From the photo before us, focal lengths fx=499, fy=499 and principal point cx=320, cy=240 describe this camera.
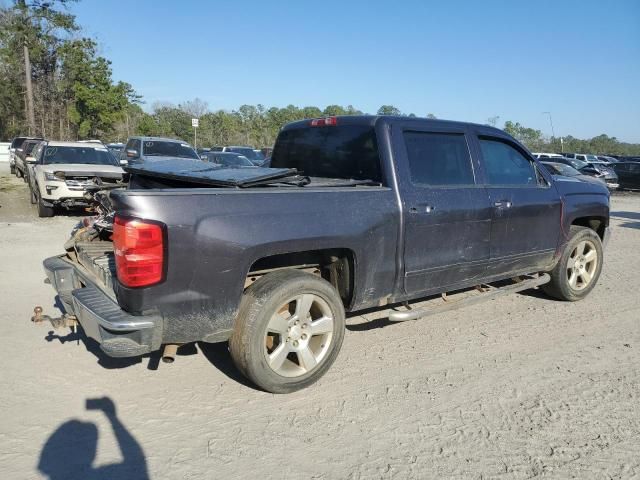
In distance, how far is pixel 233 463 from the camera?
106 inches

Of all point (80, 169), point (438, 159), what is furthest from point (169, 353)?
point (80, 169)

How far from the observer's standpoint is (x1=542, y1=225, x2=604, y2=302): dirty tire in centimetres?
541

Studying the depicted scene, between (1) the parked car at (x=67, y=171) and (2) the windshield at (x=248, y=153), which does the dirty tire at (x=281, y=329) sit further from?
(2) the windshield at (x=248, y=153)

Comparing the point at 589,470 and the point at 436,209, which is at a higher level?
the point at 436,209

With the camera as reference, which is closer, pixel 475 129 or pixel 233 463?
pixel 233 463

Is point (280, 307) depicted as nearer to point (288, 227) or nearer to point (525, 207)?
point (288, 227)

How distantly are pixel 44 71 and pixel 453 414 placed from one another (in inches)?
1792

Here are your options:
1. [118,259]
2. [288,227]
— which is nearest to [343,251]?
[288,227]

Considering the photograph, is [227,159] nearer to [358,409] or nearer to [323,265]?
[323,265]

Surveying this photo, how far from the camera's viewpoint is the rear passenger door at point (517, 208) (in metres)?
4.57

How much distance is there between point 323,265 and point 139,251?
1511 millimetres

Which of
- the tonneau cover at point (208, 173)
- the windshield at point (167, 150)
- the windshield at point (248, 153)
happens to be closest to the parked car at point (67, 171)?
the windshield at point (167, 150)

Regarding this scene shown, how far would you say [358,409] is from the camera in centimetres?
326

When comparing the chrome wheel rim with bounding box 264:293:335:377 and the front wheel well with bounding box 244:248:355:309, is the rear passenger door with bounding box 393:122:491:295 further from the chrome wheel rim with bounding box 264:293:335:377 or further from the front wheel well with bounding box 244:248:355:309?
the chrome wheel rim with bounding box 264:293:335:377
